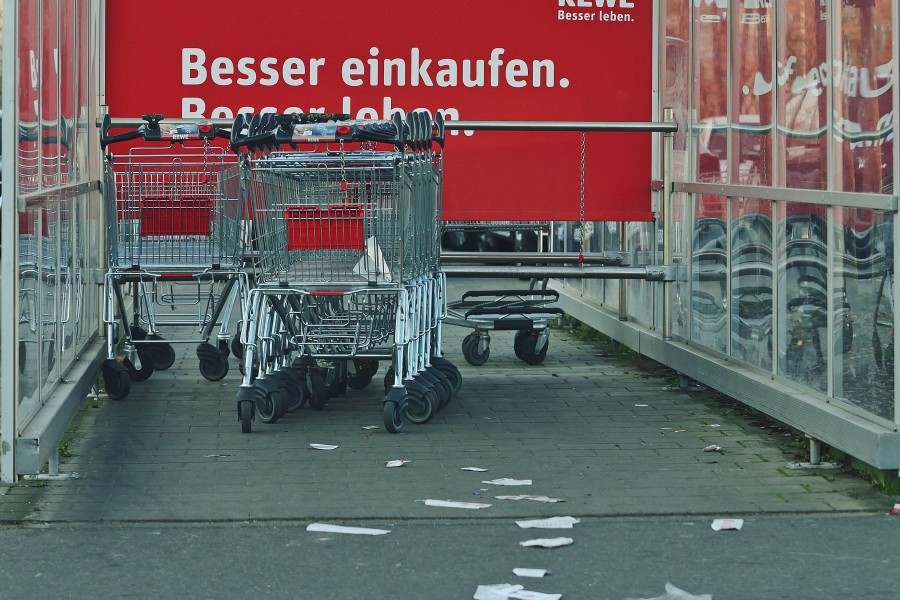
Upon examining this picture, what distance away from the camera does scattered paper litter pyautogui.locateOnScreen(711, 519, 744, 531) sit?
5699 mm

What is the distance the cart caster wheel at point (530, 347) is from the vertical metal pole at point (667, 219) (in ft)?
4.00

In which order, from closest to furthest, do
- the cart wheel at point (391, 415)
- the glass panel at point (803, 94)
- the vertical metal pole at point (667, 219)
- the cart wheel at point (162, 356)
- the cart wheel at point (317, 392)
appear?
the glass panel at point (803, 94) < the cart wheel at point (391, 415) < the cart wheel at point (317, 392) < the vertical metal pole at point (667, 219) < the cart wheel at point (162, 356)

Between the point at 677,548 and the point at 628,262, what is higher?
the point at 628,262

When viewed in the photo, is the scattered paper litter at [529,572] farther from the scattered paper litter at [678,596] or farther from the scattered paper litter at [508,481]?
the scattered paper litter at [508,481]

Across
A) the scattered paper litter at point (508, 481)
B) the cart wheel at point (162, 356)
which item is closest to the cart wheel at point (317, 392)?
the cart wheel at point (162, 356)

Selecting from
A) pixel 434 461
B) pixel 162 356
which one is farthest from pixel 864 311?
pixel 162 356

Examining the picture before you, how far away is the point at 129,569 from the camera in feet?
16.8

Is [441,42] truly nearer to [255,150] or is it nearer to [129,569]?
[255,150]

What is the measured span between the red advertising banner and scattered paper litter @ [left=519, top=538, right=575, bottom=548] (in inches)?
198

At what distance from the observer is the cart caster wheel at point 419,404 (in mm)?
7945

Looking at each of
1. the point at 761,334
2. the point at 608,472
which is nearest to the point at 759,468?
the point at 608,472

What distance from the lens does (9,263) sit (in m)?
5.86

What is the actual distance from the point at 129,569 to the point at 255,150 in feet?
11.9

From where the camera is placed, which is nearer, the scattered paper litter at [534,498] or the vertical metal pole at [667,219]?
the scattered paper litter at [534,498]
